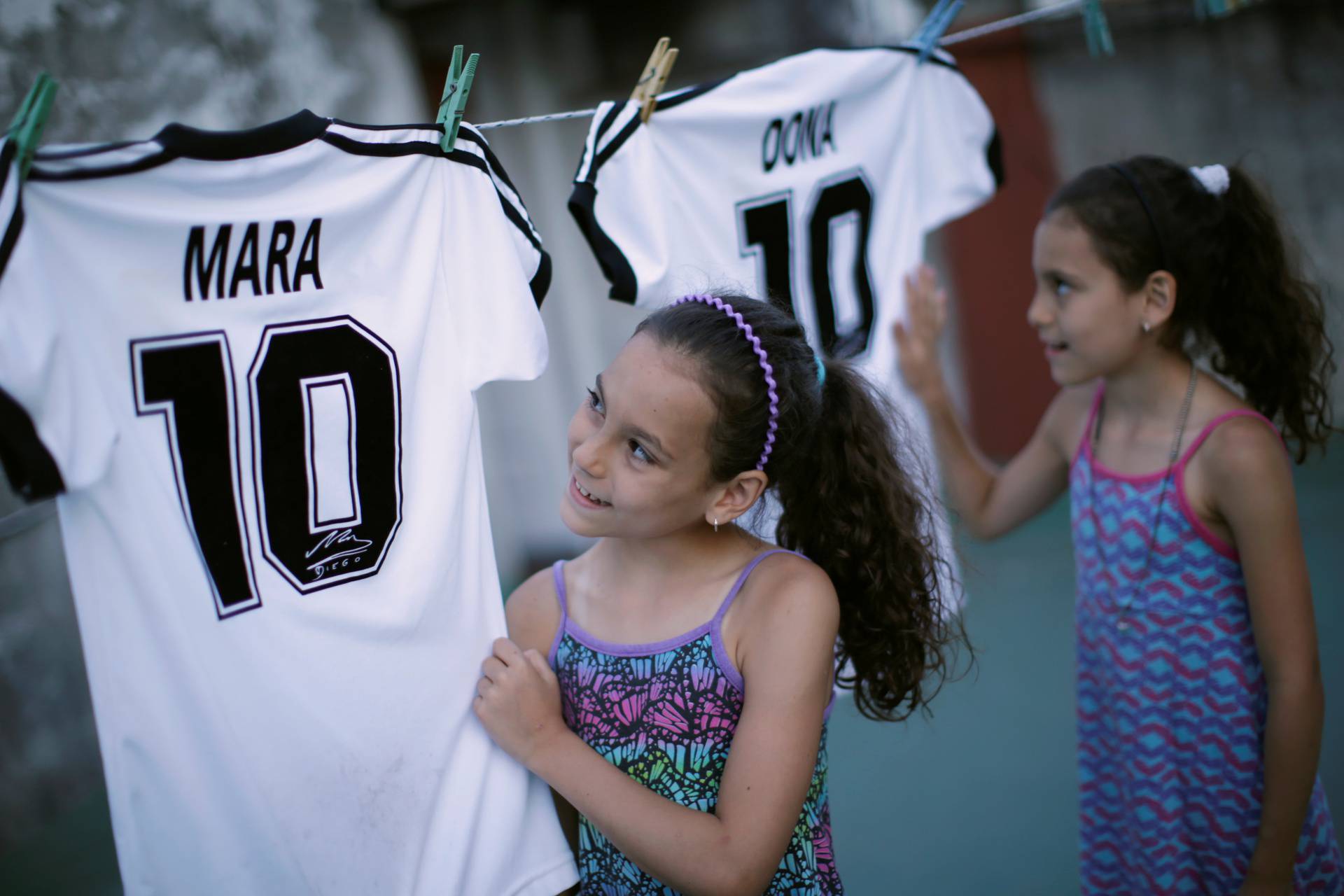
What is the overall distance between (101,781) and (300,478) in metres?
2.73

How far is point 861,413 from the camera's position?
1.39 metres

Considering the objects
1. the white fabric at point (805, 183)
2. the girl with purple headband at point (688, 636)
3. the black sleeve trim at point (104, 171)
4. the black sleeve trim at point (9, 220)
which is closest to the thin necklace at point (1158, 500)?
the white fabric at point (805, 183)

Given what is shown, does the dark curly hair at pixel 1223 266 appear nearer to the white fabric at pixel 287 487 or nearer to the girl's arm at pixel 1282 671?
the girl's arm at pixel 1282 671

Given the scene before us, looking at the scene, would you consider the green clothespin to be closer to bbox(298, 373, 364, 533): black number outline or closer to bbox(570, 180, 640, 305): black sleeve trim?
bbox(570, 180, 640, 305): black sleeve trim

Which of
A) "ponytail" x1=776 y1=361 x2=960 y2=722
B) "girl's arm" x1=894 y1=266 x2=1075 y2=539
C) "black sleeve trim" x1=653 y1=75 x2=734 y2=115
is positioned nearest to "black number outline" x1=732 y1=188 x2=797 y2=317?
"black sleeve trim" x1=653 y1=75 x2=734 y2=115

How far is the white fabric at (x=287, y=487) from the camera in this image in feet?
3.27

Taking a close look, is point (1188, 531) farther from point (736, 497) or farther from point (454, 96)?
point (454, 96)

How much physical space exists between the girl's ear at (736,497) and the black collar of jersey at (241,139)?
0.64 metres

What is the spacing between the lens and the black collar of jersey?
39.9 inches

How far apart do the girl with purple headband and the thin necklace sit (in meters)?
0.54

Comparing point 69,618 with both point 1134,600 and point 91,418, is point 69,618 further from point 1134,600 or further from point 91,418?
point 1134,600

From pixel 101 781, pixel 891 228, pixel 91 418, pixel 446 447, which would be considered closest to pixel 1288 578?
pixel 891 228

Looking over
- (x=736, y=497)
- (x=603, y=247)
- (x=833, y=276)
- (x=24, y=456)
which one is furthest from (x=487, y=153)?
(x=833, y=276)

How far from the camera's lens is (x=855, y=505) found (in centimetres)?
140
